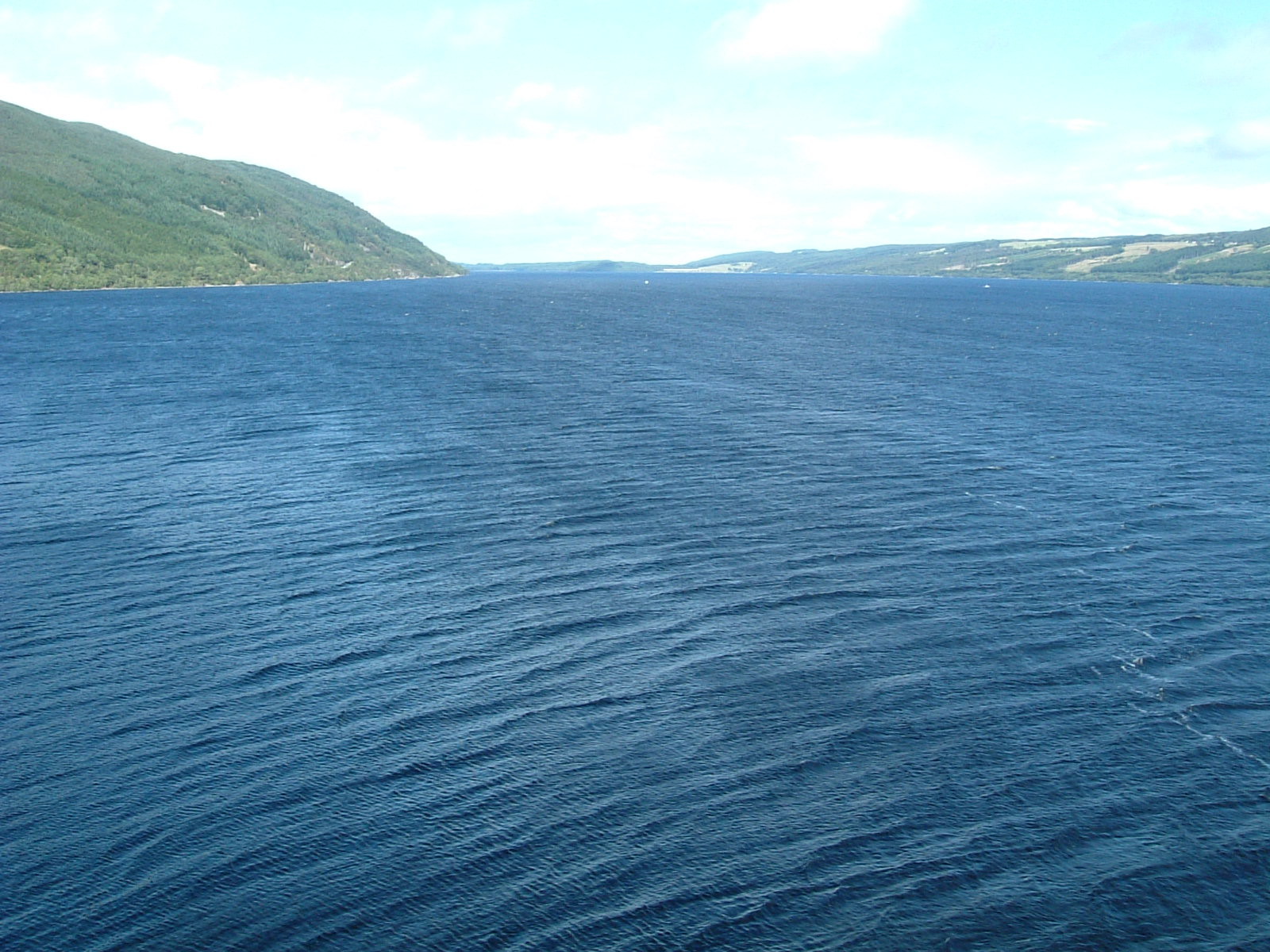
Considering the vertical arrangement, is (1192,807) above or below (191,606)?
below

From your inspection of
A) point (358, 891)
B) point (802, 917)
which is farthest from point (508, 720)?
point (802, 917)

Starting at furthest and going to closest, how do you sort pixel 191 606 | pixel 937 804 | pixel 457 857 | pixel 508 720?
pixel 191 606, pixel 508 720, pixel 937 804, pixel 457 857

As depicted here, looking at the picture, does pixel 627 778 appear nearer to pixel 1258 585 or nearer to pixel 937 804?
pixel 937 804

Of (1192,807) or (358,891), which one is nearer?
(358,891)

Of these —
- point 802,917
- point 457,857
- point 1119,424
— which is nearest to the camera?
point 802,917

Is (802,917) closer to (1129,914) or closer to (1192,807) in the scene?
(1129,914)

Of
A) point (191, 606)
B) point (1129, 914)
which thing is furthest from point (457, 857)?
point (191, 606)
